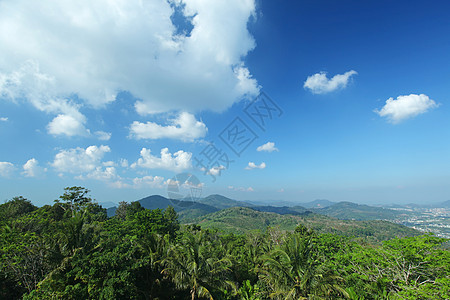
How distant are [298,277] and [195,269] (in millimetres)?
7989

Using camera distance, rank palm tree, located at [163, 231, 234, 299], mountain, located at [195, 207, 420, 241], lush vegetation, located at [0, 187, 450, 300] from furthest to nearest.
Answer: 1. mountain, located at [195, 207, 420, 241]
2. palm tree, located at [163, 231, 234, 299]
3. lush vegetation, located at [0, 187, 450, 300]

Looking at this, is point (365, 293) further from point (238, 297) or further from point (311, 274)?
point (238, 297)

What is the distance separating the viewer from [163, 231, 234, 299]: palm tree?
15.4m

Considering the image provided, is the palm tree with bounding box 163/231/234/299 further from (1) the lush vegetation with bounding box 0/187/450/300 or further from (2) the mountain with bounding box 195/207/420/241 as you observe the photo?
(2) the mountain with bounding box 195/207/420/241

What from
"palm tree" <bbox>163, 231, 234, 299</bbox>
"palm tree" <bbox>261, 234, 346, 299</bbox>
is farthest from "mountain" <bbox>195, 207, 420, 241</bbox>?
"palm tree" <bbox>261, 234, 346, 299</bbox>

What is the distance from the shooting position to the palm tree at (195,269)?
15383mm

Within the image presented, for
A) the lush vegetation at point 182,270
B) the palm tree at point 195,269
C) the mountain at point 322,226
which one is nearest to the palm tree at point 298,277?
the lush vegetation at point 182,270

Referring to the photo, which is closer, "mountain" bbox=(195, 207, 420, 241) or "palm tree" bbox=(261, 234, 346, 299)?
"palm tree" bbox=(261, 234, 346, 299)

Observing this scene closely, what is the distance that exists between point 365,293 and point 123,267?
57.2 feet

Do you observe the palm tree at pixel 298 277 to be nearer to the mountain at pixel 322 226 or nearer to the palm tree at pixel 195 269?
the palm tree at pixel 195 269

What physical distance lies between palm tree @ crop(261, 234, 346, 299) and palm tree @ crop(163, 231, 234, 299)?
4.28 metres

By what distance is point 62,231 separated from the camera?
1370 cm

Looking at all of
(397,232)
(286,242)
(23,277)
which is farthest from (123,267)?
(397,232)

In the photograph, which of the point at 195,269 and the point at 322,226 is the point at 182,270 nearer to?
the point at 195,269
